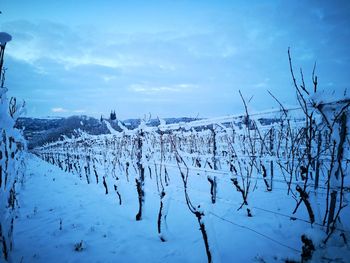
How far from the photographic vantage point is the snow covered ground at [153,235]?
9.23 feet

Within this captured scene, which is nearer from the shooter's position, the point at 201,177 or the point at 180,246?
the point at 180,246

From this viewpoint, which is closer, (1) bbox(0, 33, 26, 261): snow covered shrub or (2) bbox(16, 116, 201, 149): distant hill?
(1) bbox(0, 33, 26, 261): snow covered shrub

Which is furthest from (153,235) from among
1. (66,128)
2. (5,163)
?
(66,128)

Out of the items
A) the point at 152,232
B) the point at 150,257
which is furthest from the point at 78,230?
the point at 150,257

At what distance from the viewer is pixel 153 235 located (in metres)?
3.59

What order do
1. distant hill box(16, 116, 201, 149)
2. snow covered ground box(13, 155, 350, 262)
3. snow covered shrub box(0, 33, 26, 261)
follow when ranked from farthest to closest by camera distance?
1. distant hill box(16, 116, 201, 149)
2. snow covered ground box(13, 155, 350, 262)
3. snow covered shrub box(0, 33, 26, 261)

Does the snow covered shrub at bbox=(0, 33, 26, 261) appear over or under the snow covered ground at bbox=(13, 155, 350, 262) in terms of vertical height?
over

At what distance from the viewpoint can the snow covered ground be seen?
2812 mm

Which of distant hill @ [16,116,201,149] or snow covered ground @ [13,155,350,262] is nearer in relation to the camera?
snow covered ground @ [13,155,350,262]

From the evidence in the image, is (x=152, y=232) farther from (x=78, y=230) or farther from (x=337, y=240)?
(x=337, y=240)

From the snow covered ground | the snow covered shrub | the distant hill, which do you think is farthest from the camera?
the distant hill

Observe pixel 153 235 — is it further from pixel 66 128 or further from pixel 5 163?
pixel 66 128

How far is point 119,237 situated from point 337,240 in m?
3.22

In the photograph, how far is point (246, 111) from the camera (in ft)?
11.2
